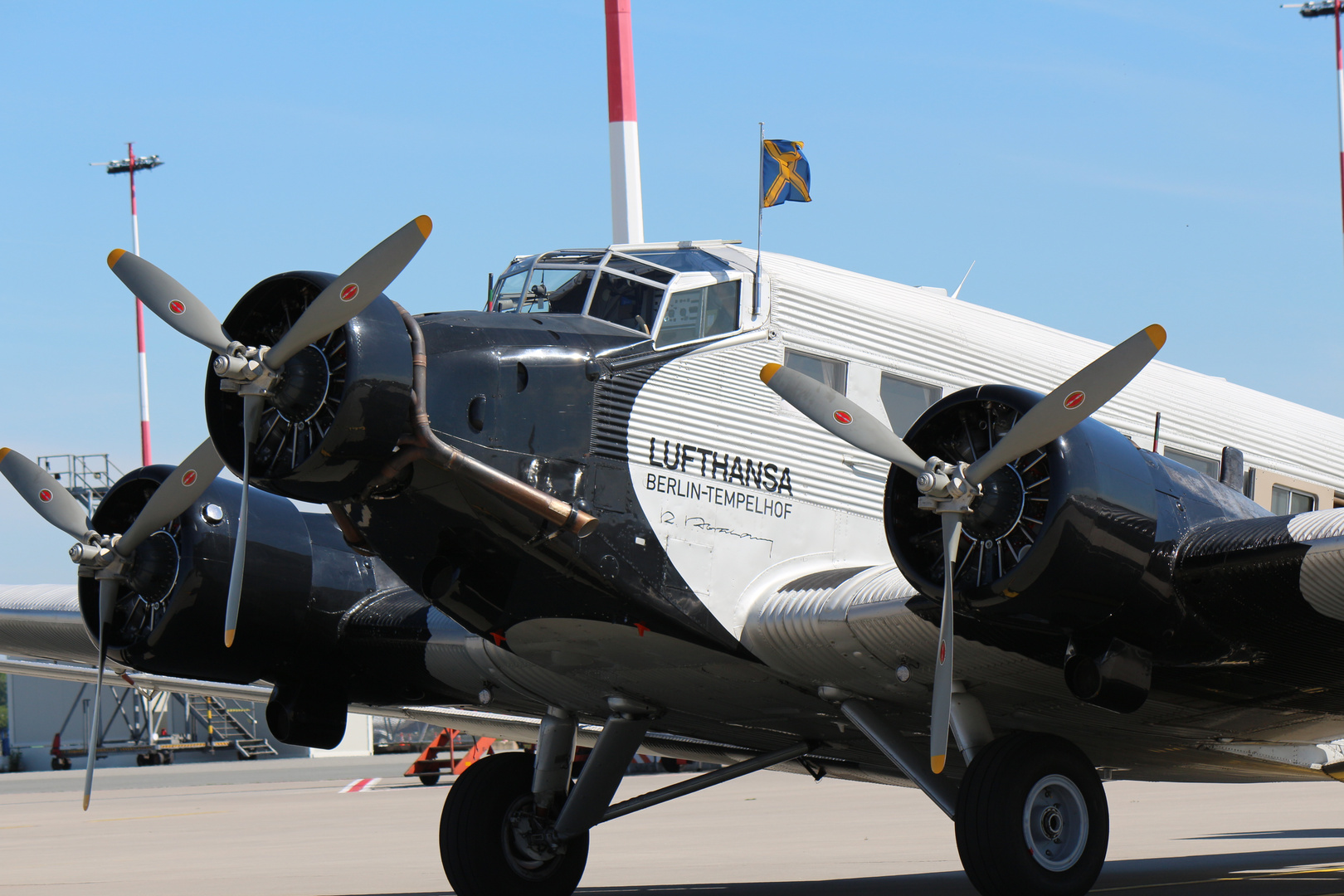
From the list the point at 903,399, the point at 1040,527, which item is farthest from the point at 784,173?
the point at 1040,527

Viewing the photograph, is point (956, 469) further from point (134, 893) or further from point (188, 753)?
point (188, 753)

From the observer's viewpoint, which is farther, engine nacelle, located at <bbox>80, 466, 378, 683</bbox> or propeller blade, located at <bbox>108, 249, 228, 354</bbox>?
engine nacelle, located at <bbox>80, 466, 378, 683</bbox>

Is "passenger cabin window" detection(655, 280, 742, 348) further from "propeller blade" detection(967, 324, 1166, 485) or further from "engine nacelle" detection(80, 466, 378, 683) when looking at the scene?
"engine nacelle" detection(80, 466, 378, 683)

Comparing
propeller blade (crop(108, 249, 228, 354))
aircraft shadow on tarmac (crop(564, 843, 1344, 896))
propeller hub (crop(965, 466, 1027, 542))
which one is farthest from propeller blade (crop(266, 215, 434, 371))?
aircraft shadow on tarmac (crop(564, 843, 1344, 896))

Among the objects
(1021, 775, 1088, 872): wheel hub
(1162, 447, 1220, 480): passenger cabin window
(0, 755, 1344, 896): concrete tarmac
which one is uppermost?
(1162, 447, 1220, 480): passenger cabin window

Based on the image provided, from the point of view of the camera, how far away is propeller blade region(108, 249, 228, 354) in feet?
25.6

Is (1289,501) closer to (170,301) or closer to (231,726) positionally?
(170,301)

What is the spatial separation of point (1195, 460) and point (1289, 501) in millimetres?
1223

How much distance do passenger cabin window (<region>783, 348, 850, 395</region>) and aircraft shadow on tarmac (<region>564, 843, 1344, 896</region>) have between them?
4.11 m

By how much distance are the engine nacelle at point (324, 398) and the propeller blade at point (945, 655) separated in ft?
9.89

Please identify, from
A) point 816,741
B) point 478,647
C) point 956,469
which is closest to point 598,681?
point 478,647

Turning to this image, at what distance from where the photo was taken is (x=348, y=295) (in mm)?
7430

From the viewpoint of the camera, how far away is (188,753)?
54.4 m
